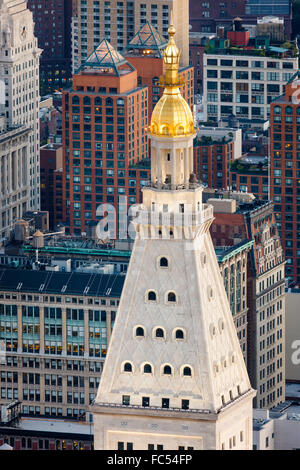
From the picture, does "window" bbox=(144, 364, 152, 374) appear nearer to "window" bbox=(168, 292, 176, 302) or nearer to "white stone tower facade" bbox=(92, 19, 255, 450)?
"white stone tower facade" bbox=(92, 19, 255, 450)

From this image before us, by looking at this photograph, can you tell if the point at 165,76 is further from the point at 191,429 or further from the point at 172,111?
the point at 191,429

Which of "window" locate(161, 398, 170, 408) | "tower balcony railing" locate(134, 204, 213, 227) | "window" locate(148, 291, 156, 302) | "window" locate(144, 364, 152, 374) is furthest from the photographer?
"tower balcony railing" locate(134, 204, 213, 227)

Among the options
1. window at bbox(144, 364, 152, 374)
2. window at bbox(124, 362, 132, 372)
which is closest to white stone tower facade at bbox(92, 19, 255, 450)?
window at bbox(144, 364, 152, 374)

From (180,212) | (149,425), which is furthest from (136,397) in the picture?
(180,212)

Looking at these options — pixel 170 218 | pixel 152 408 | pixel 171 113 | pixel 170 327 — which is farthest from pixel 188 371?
pixel 171 113

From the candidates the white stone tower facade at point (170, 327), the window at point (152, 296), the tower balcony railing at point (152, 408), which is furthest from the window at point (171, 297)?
the tower balcony railing at point (152, 408)

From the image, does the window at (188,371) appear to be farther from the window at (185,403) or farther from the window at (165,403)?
the window at (165,403)
